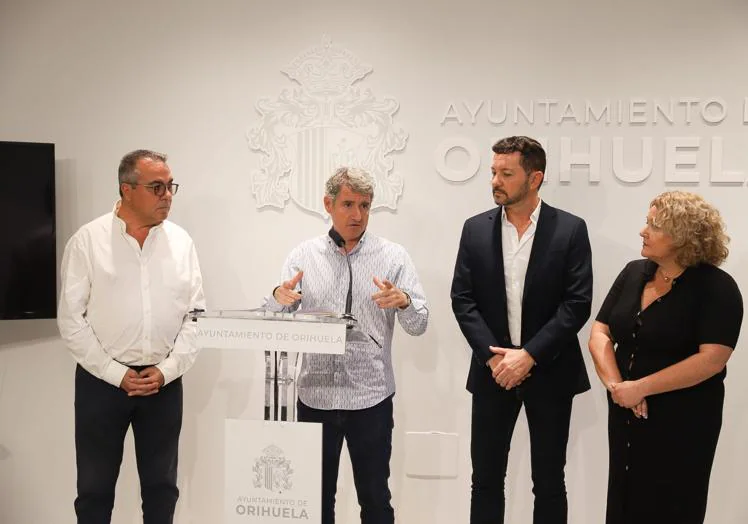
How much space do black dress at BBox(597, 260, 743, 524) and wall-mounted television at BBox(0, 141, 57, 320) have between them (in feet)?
8.87

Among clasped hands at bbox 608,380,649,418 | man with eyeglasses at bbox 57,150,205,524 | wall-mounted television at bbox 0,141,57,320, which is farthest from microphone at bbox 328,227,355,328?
wall-mounted television at bbox 0,141,57,320

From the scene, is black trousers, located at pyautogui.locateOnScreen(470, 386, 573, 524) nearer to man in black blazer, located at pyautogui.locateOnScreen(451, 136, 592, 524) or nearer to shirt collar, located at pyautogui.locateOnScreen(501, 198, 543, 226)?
man in black blazer, located at pyautogui.locateOnScreen(451, 136, 592, 524)

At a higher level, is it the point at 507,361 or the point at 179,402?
the point at 507,361

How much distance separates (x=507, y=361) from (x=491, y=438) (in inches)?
14.7

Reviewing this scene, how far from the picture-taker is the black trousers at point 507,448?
321 cm

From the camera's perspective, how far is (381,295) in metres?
2.94

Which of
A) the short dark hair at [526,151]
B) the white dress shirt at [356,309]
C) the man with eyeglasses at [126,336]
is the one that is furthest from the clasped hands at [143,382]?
the short dark hair at [526,151]

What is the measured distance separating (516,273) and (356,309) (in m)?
0.69

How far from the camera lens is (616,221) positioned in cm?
382

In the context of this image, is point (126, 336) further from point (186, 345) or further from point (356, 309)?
point (356, 309)

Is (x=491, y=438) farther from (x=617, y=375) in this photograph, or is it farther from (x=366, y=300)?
(x=366, y=300)

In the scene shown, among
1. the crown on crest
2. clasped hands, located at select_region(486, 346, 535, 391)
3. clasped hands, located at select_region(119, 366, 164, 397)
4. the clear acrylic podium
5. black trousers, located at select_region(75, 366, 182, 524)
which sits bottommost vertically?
black trousers, located at select_region(75, 366, 182, 524)

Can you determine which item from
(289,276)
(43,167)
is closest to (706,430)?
(289,276)

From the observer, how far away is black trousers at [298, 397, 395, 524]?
3.10m
